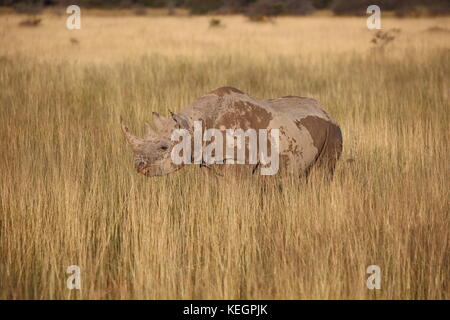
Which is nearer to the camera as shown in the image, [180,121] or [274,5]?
[180,121]

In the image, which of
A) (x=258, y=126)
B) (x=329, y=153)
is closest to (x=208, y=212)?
(x=258, y=126)

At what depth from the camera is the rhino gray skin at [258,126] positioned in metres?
4.64

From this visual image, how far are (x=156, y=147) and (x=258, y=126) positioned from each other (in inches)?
35.5

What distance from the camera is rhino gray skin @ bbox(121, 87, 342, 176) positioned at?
4.64 metres

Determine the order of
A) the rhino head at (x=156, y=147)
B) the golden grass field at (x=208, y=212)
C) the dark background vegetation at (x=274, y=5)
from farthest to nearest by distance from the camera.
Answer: the dark background vegetation at (x=274, y=5) < the rhino head at (x=156, y=147) < the golden grass field at (x=208, y=212)

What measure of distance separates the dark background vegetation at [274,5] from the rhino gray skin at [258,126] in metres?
26.1

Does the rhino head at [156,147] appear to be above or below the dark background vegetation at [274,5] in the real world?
below

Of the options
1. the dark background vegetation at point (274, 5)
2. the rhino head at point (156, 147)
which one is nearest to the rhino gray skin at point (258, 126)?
the rhino head at point (156, 147)

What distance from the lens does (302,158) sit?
529cm

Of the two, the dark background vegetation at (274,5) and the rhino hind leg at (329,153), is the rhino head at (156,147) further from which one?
the dark background vegetation at (274,5)

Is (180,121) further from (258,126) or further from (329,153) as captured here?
(329,153)

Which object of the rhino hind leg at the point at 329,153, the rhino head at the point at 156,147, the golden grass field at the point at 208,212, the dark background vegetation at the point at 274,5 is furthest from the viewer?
the dark background vegetation at the point at 274,5

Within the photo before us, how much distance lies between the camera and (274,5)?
1369 inches

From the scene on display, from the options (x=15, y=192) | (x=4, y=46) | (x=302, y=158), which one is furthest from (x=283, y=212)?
(x=4, y=46)
